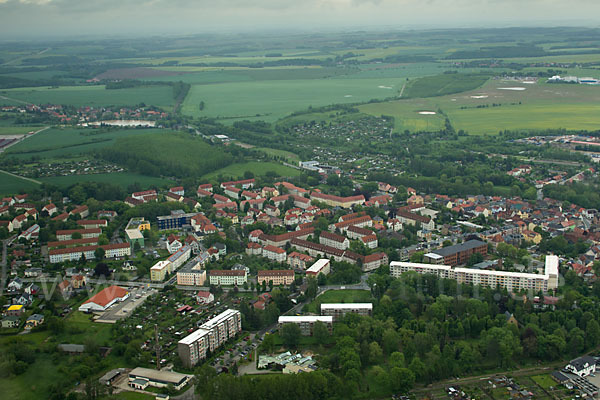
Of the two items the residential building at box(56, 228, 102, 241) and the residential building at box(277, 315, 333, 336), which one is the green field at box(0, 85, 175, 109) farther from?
the residential building at box(277, 315, 333, 336)

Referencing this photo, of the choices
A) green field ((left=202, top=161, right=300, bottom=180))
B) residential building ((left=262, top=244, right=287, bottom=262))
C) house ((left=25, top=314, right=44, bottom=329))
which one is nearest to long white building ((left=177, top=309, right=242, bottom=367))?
house ((left=25, top=314, right=44, bottom=329))

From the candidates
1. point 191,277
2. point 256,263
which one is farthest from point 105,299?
point 256,263

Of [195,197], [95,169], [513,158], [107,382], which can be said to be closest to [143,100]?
[95,169]

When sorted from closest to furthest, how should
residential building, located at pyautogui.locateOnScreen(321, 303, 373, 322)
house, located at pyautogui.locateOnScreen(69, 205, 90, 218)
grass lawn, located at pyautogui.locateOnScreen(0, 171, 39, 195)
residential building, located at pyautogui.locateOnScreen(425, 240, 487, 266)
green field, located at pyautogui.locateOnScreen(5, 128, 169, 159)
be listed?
residential building, located at pyautogui.locateOnScreen(321, 303, 373, 322) < residential building, located at pyautogui.locateOnScreen(425, 240, 487, 266) < house, located at pyautogui.locateOnScreen(69, 205, 90, 218) < grass lawn, located at pyautogui.locateOnScreen(0, 171, 39, 195) < green field, located at pyautogui.locateOnScreen(5, 128, 169, 159)

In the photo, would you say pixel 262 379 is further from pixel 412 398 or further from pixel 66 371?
pixel 66 371

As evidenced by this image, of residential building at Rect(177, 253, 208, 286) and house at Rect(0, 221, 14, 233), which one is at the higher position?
house at Rect(0, 221, 14, 233)

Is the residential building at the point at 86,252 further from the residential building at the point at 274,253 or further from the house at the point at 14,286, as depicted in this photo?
the residential building at the point at 274,253

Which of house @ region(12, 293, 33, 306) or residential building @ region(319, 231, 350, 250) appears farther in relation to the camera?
residential building @ region(319, 231, 350, 250)
